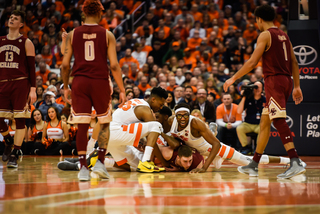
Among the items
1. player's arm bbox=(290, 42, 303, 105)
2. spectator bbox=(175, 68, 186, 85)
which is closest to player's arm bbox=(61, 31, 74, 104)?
player's arm bbox=(290, 42, 303, 105)

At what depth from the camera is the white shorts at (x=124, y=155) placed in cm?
566

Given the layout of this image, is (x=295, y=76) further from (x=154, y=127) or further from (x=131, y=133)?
(x=131, y=133)

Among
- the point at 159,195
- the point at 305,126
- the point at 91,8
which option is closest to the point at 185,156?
the point at 159,195

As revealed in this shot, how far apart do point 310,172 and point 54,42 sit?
10.9 metres

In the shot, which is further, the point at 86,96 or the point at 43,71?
the point at 43,71

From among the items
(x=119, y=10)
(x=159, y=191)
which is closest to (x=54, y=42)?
(x=119, y=10)

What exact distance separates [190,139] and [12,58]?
2.78 meters

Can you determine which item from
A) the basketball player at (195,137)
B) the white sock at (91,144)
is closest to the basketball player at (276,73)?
the basketball player at (195,137)

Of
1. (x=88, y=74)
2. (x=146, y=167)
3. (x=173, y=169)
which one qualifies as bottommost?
(x=173, y=169)

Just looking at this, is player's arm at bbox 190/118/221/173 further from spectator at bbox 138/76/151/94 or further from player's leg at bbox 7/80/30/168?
spectator at bbox 138/76/151/94

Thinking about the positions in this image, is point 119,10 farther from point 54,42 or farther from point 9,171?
point 9,171

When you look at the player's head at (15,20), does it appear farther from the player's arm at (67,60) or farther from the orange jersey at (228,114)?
the orange jersey at (228,114)

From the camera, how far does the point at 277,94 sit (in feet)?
14.8

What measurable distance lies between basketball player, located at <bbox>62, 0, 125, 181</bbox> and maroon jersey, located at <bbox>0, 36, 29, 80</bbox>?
1679mm
